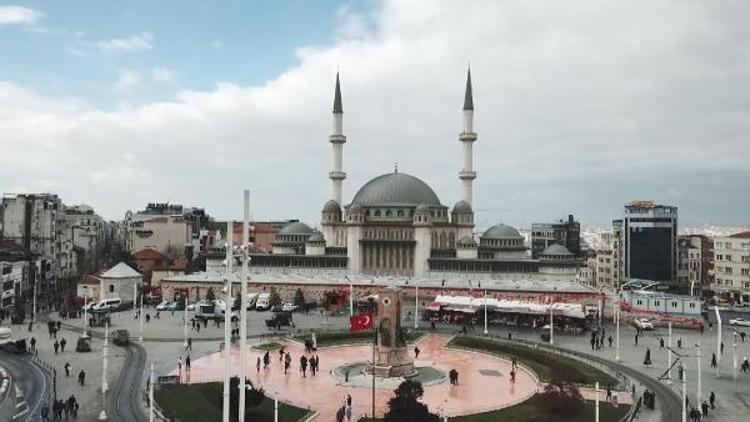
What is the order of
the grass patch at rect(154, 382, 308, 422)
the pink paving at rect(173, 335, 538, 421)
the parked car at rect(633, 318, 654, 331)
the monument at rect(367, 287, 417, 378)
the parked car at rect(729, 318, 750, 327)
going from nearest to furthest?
1. the grass patch at rect(154, 382, 308, 422)
2. the pink paving at rect(173, 335, 538, 421)
3. the monument at rect(367, 287, 417, 378)
4. the parked car at rect(633, 318, 654, 331)
5. the parked car at rect(729, 318, 750, 327)

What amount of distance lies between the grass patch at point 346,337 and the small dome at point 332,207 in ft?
127

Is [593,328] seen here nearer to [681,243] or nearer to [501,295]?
[501,295]

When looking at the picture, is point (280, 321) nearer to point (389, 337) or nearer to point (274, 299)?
point (274, 299)

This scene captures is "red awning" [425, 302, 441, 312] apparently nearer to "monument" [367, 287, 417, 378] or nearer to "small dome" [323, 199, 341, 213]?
"monument" [367, 287, 417, 378]

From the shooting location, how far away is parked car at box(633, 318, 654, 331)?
50566 mm

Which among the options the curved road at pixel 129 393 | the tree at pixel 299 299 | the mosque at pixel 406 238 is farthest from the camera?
the mosque at pixel 406 238

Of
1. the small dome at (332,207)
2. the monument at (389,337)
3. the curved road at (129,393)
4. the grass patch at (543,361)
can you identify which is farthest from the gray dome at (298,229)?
the monument at (389,337)

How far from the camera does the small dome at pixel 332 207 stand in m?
84.8

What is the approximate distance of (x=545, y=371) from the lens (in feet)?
112

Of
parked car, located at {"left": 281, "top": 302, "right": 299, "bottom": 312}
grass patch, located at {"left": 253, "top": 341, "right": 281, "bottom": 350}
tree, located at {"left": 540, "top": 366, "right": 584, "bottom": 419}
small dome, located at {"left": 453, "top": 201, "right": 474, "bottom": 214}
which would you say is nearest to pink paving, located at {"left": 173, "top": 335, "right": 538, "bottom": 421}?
grass patch, located at {"left": 253, "top": 341, "right": 281, "bottom": 350}

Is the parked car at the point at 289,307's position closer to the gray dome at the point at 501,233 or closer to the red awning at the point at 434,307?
the red awning at the point at 434,307

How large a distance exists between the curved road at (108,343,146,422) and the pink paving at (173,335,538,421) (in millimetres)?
2881

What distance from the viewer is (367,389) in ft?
101

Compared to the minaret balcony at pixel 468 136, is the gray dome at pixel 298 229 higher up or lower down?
lower down
